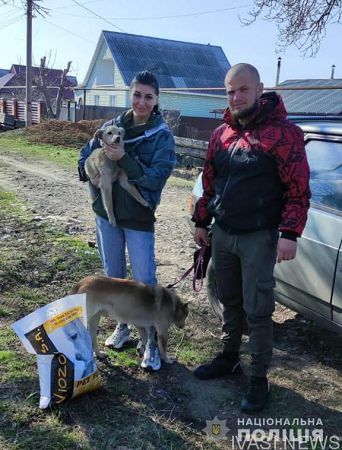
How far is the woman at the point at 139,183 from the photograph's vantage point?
323cm

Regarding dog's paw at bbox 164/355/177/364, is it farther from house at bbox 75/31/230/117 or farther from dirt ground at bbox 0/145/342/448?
house at bbox 75/31/230/117

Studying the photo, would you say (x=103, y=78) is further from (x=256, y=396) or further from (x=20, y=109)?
(x=256, y=396)

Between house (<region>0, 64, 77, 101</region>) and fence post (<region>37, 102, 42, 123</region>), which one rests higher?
house (<region>0, 64, 77, 101</region>)

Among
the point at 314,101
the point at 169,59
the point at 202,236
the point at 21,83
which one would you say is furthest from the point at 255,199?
the point at 21,83

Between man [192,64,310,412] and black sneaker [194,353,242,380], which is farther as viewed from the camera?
black sneaker [194,353,242,380]

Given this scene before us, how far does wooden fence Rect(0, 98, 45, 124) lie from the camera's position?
2710 centimetres

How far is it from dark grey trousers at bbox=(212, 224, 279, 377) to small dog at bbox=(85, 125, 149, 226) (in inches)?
27.1

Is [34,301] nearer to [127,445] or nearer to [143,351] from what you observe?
[143,351]

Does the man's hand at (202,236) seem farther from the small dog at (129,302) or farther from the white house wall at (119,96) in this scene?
the white house wall at (119,96)

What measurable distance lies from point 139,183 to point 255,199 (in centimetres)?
84

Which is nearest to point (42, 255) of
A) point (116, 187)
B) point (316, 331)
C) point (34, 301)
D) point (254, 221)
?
point (34, 301)

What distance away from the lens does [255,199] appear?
9.20 ft

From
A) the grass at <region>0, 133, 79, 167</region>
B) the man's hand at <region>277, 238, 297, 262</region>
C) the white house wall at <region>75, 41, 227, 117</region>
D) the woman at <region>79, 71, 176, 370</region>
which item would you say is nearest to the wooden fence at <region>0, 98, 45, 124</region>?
the white house wall at <region>75, 41, 227, 117</region>

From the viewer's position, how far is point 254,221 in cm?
282
